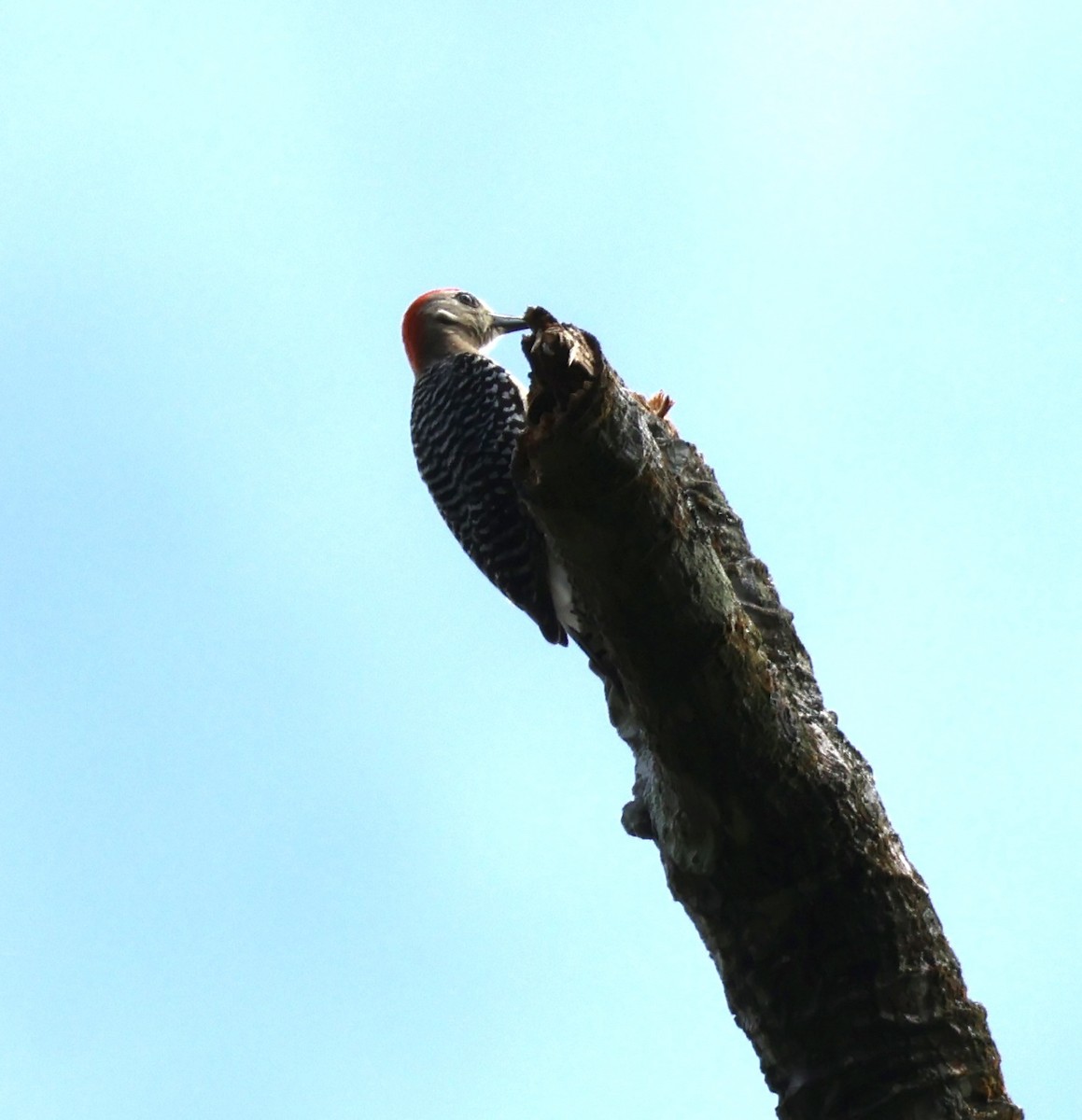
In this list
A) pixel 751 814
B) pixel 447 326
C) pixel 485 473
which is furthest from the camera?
pixel 447 326

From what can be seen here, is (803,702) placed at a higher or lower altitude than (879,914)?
higher

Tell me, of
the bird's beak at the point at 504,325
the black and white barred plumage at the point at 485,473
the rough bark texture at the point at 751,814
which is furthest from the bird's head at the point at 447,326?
the rough bark texture at the point at 751,814

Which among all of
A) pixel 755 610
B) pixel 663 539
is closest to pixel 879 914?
pixel 663 539

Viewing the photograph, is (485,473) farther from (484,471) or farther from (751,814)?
(751,814)

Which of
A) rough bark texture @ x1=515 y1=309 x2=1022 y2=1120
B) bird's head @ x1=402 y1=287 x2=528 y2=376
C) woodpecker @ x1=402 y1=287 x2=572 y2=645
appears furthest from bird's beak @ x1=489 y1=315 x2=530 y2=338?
rough bark texture @ x1=515 y1=309 x2=1022 y2=1120

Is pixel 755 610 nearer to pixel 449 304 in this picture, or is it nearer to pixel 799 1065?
pixel 799 1065

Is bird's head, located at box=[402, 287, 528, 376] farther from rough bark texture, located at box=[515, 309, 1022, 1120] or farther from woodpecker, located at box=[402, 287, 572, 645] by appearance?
rough bark texture, located at box=[515, 309, 1022, 1120]

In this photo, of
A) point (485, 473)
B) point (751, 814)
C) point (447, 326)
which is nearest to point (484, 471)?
point (485, 473)

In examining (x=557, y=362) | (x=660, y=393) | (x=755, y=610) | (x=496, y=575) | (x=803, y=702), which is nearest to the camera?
(x=557, y=362)
